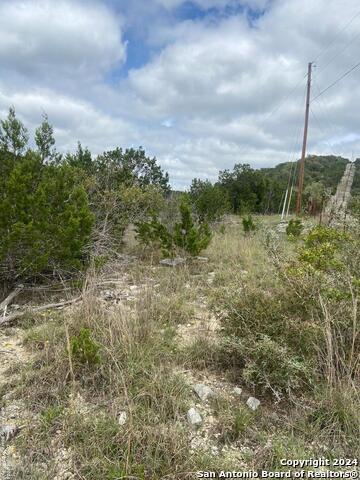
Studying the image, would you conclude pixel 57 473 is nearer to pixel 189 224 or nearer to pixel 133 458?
pixel 133 458

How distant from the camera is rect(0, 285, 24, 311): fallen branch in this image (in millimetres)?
3748

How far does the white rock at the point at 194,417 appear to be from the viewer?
200 cm

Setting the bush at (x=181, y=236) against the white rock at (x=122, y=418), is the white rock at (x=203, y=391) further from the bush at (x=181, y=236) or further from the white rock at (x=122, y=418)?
the bush at (x=181, y=236)

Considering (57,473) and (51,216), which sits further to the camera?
(51,216)

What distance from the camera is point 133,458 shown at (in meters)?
1.69

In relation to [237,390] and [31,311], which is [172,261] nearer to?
[31,311]

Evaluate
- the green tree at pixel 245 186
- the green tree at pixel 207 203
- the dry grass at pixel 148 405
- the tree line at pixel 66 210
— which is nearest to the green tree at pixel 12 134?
the tree line at pixel 66 210

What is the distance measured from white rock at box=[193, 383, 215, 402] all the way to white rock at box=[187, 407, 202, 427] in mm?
178

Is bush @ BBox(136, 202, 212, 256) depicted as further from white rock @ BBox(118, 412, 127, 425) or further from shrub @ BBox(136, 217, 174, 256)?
white rock @ BBox(118, 412, 127, 425)

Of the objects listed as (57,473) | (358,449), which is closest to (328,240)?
(358,449)

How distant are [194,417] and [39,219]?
2950mm

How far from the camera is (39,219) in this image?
153 inches

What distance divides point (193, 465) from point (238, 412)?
1.71ft

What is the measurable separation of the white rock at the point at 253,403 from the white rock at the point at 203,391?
0.25 metres
